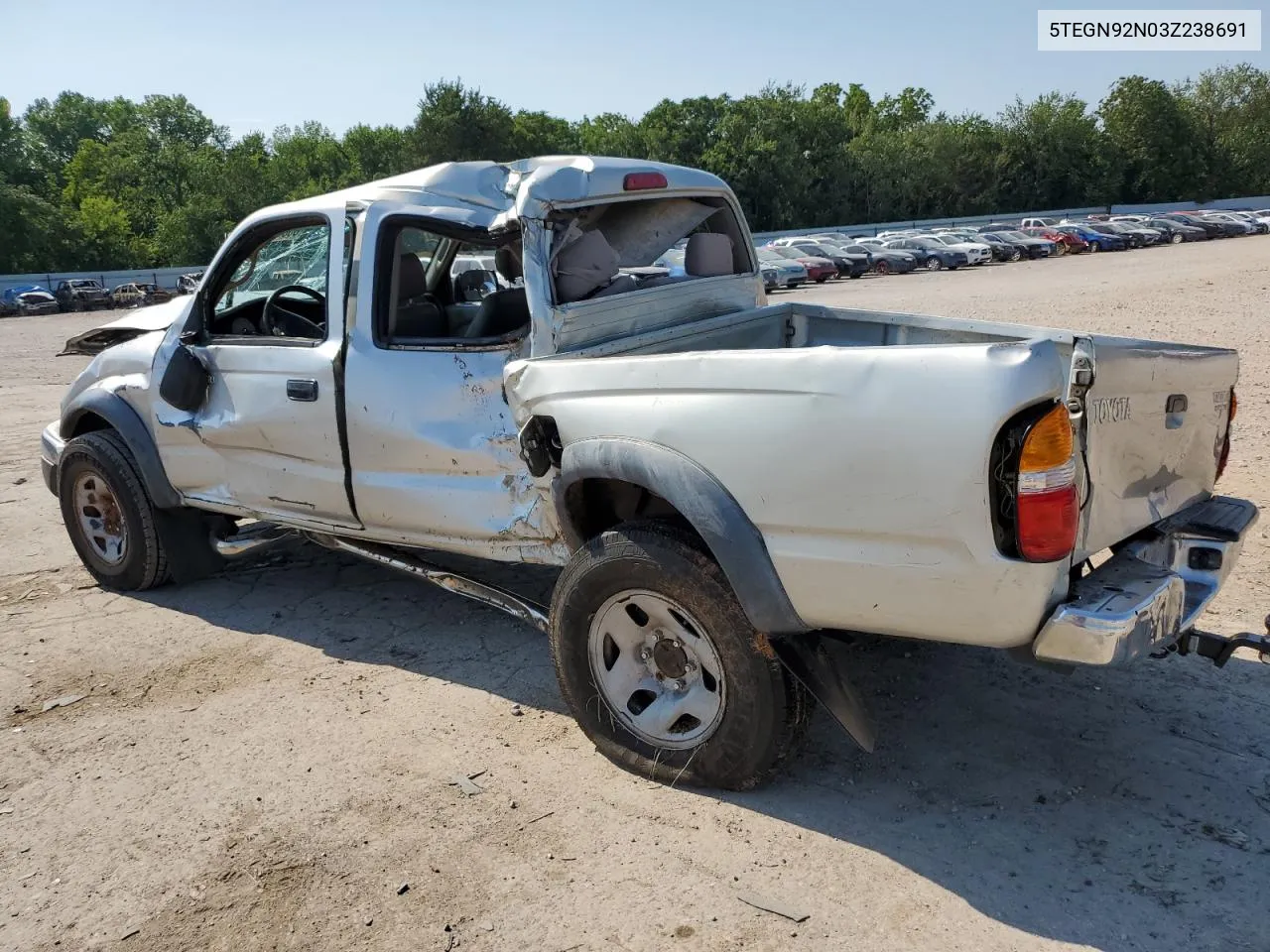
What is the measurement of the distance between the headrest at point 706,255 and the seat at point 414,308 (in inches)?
47.1

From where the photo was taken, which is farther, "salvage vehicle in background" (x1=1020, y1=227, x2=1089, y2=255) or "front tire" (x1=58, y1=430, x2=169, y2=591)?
"salvage vehicle in background" (x1=1020, y1=227, x2=1089, y2=255)

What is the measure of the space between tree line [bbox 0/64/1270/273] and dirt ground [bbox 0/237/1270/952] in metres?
62.1

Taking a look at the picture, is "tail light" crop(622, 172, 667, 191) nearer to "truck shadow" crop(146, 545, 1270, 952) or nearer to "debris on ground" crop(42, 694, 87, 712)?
"truck shadow" crop(146, 545, 1270, 952)

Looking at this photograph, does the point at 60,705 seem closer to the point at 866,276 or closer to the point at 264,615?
the point at 264,615

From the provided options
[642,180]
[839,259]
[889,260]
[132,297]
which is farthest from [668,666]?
[132,297]

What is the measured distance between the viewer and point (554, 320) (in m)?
4.04

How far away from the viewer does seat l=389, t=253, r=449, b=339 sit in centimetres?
461

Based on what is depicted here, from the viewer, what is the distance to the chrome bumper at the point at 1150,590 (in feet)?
9.13

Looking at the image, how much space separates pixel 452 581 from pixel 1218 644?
291cm

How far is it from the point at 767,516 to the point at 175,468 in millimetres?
3521

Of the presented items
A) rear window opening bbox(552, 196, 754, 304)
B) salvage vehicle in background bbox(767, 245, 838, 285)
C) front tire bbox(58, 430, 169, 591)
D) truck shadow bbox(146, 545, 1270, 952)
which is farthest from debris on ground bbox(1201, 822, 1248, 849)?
salvage vehicle in background bbox(767, 245, 838, 285)

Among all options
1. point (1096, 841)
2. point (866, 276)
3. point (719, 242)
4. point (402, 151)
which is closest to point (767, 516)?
point (1096, 841)

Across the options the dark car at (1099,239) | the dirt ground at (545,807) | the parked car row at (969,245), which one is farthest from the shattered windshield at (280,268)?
the dark car at (1099,239)

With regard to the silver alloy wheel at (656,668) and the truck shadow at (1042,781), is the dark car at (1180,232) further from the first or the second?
the silver alloy wheel at (656,668)
